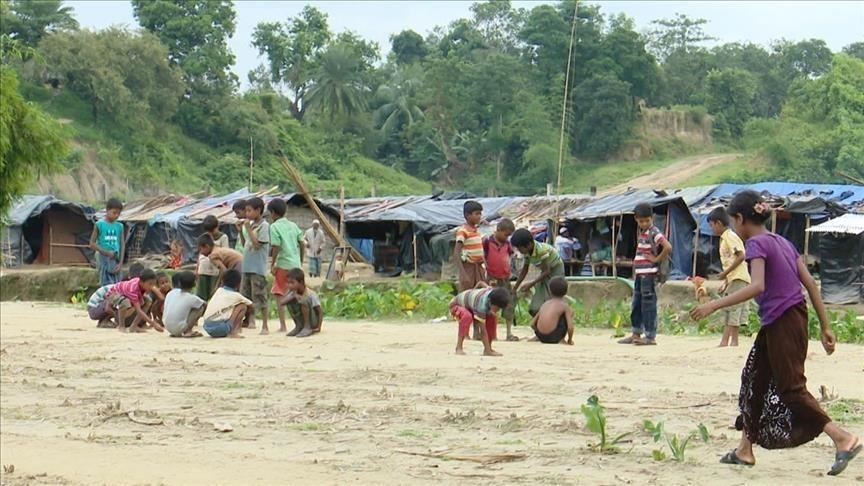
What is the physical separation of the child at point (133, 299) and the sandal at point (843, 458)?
30.8 feet

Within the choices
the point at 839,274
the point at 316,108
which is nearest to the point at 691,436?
the point at 839,274

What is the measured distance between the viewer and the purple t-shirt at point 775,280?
5684mm

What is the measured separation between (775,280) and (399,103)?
6598 cm

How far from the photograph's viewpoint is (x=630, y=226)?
27.7 meters

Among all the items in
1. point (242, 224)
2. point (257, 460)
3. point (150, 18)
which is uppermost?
point (150, 18)

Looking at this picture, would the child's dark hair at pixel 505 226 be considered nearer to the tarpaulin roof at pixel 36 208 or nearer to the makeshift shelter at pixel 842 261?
the makeshift shelter at pixel 842 261

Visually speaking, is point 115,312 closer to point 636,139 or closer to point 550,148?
point 550,148

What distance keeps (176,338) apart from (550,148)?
49.5 m

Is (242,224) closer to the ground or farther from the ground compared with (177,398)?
farther from the ground

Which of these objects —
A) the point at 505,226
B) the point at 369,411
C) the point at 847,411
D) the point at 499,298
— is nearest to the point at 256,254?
the point at 505,226

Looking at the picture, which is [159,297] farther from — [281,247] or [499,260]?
[499,260]

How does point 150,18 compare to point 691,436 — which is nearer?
point 691,436

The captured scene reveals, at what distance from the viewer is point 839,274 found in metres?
24.4

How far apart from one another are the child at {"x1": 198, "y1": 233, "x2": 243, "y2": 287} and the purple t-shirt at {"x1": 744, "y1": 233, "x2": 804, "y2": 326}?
28.4 feet
